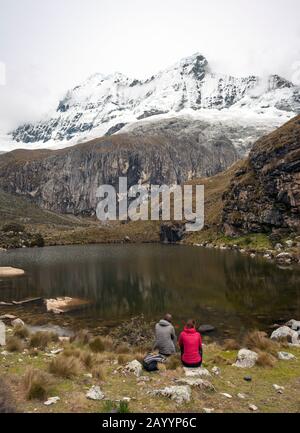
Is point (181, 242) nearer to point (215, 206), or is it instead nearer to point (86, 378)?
point (215, 206)

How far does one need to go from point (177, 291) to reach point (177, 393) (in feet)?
133

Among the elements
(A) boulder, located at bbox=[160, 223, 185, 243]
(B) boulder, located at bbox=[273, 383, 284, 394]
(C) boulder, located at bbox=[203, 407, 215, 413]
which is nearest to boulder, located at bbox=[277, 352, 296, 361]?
(B) boulder, located at bbox=[273, 383, 284, 394]

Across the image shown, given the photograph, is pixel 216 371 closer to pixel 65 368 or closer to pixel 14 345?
pixel 65 368

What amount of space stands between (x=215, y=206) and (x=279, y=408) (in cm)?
17846

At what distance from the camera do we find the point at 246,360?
2144 centimetres

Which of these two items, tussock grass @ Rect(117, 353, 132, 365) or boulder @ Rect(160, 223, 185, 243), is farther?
boulder @ Rect(160, 223, 185, 243)

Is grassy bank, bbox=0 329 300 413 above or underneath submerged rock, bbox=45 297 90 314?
above

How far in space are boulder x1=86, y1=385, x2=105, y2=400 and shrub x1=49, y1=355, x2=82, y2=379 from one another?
2537mm

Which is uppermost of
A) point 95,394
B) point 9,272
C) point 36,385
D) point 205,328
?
point 36,385

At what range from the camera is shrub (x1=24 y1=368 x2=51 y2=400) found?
1448cm

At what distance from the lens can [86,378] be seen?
1780cm

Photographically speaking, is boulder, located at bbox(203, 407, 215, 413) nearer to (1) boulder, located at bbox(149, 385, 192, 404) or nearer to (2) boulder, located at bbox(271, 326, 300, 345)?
(1) boulder, located at bbox(149, 385, 192, 404)

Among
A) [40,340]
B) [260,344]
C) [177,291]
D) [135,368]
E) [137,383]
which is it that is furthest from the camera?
[177,291]

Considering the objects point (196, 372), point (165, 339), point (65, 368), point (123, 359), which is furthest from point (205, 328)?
point (65, 368)
